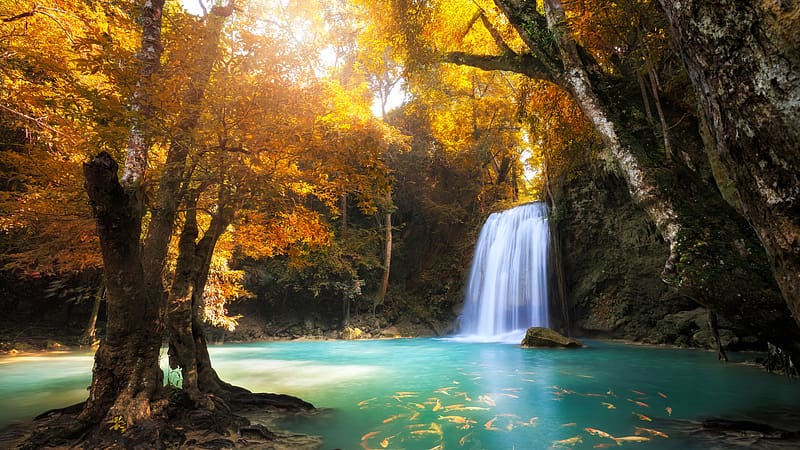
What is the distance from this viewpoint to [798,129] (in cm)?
160

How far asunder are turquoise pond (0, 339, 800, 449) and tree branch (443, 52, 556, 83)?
16.0 feet

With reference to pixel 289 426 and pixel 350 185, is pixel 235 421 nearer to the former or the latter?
pixel 289 426

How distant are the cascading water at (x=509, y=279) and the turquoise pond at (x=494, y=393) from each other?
474cm

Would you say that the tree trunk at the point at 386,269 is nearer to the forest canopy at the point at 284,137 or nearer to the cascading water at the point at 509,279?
the cascading water at the point at 509,279

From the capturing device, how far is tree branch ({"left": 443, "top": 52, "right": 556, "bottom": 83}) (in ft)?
22.2

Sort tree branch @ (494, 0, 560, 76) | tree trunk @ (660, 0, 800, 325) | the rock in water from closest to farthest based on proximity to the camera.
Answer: tree trunk @ (660, 0, 800, 325) < tree branch @ (494, 0, 560, 76) < the rock in water

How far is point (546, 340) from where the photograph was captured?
12.6m

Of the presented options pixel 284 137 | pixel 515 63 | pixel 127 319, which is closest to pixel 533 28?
pixel 515 63

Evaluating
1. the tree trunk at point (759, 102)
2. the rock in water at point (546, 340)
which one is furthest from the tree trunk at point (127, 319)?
the rock in water at point (546, 340)

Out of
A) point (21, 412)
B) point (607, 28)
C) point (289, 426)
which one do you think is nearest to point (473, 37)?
point (607, 28)

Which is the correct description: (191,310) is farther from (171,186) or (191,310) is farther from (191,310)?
(171,186)

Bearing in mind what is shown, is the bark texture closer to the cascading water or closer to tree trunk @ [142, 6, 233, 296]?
tree trunk @ [142, 6, 233, 296]

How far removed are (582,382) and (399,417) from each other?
13.3 feet

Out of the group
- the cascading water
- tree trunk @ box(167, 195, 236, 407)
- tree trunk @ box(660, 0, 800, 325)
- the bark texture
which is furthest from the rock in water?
tree trunk @ box(660, 0, 800, 325)
